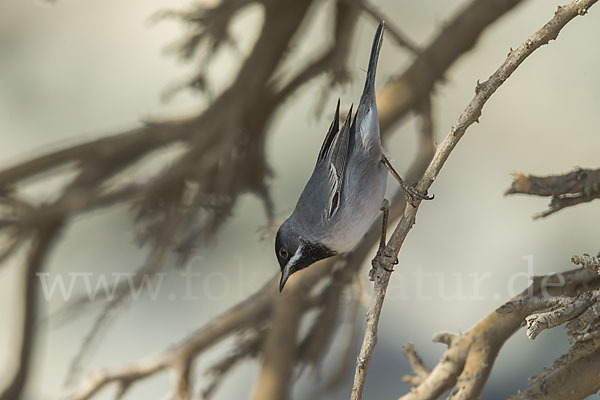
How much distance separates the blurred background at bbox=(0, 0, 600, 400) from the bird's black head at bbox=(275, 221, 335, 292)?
0.68 meters

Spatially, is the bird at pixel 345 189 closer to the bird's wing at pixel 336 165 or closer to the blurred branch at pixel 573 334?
the bird's wing at pixel 336 165

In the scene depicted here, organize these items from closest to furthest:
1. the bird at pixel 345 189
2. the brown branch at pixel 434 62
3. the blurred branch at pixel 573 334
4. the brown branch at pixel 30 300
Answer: the blurred branch at pixel 573 334 < the bird at pixel 345 189 < the brown branch at pixel 434 62 < the brown branch at pixel 30 300

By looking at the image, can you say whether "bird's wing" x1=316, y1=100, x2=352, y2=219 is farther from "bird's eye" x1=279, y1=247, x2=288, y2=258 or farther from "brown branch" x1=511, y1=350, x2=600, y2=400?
"brown branch" x1=511, y1=350, x2=600, y2=400

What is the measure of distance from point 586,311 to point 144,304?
2195 millimetres

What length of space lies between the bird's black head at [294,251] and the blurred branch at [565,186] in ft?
1.37

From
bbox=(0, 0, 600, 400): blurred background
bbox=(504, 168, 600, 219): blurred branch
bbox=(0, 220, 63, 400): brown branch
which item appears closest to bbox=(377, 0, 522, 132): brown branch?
bbox=(0, 0, 600, 400): blurred background

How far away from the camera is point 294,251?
1.47 meters

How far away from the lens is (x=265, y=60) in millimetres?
2518

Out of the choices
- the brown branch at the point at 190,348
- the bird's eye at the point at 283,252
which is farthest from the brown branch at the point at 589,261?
Answer: the brown branch at the point at 190,348

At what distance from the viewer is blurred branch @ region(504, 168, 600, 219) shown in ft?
4.38

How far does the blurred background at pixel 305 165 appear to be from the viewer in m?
2.40

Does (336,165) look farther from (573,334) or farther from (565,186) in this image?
(573,334)

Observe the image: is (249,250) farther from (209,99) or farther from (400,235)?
(400,235)

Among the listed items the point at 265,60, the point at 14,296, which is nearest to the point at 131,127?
the point at 265,60
